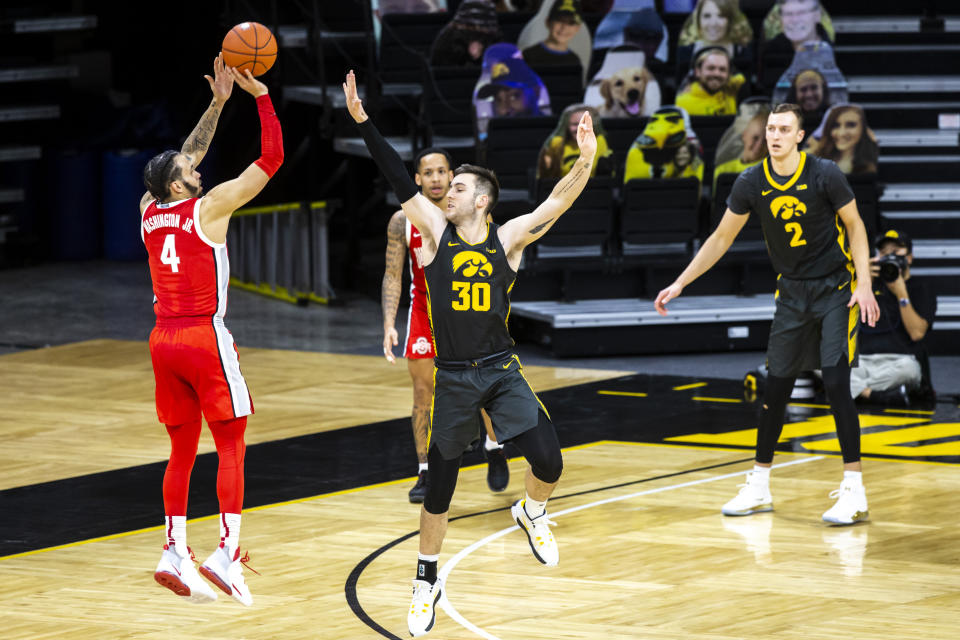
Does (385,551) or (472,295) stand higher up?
(472,295)

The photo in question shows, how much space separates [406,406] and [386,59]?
16.9ft

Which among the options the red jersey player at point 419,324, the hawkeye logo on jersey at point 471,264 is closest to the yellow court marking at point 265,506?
the red jersey player at point 419,324

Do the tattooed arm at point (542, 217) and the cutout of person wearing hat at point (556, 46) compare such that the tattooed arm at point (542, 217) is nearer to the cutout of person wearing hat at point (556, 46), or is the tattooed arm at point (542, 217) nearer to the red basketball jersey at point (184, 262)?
the red basketball jersey at point (184, 262)

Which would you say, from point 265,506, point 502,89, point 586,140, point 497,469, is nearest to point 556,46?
point 502,89

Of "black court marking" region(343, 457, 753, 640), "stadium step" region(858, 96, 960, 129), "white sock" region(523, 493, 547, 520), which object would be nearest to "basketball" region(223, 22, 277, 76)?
"white sock" region(523, 493, 547, 520)

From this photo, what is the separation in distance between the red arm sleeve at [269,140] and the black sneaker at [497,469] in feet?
7.79

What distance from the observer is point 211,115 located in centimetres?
579

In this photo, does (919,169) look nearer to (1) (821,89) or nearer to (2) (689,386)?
(1) (821,89)

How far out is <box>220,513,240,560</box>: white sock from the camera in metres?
5.44

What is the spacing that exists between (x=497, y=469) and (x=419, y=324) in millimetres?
844

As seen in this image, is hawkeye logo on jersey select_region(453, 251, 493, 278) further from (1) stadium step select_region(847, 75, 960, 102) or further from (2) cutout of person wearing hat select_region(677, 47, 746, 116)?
(1) stadium step select_region(847, 75, 960, 102)

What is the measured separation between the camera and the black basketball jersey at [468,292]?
5234 millimetres

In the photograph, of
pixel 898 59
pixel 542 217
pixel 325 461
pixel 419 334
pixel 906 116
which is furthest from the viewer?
pixel 898 59

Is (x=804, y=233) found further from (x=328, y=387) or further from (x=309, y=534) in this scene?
(x=328, y=387)
